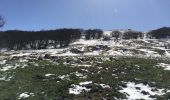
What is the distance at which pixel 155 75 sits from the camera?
107ft

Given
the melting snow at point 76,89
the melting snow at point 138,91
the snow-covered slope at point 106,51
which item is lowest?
the snow-covered slope at point 106,51

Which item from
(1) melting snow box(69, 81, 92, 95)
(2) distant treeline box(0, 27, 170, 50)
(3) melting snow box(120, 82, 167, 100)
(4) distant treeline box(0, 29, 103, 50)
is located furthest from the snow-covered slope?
(3) melting snow box(120, 82, 167, 100)

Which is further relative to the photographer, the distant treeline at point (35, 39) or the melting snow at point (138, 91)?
the distant treeline at point (35, 39)

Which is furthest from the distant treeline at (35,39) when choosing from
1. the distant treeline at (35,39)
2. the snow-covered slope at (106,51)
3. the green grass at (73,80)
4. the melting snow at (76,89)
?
the melting snow at (76,89)

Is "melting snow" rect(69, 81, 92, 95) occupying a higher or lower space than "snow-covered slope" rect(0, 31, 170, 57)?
higher

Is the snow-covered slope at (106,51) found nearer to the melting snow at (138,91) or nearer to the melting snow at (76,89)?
the melting snow at (76,89)

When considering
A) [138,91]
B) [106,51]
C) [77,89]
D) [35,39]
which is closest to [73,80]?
[77,89]

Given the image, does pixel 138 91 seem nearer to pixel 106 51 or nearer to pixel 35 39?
pixel 106 51

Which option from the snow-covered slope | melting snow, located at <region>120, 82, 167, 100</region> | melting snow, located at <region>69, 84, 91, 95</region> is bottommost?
the snow-covered slope

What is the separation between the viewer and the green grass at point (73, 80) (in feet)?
77.7

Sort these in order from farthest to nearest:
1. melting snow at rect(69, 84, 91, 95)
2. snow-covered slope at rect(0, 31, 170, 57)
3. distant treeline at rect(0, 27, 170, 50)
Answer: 1. distant treeline at rect(0, 27, 170, 50)
2. snow-covered slope at rect(0, 31, 170, 57)
3. melting snow at rect(69, 84, 91, 95)

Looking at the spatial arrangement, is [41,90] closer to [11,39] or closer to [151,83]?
[151,83]

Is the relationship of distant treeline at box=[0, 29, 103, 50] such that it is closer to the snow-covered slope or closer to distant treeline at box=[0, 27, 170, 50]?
distant treeline at box=[0, 27, 170, 50]

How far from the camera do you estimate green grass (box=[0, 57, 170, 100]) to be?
23.7 m
